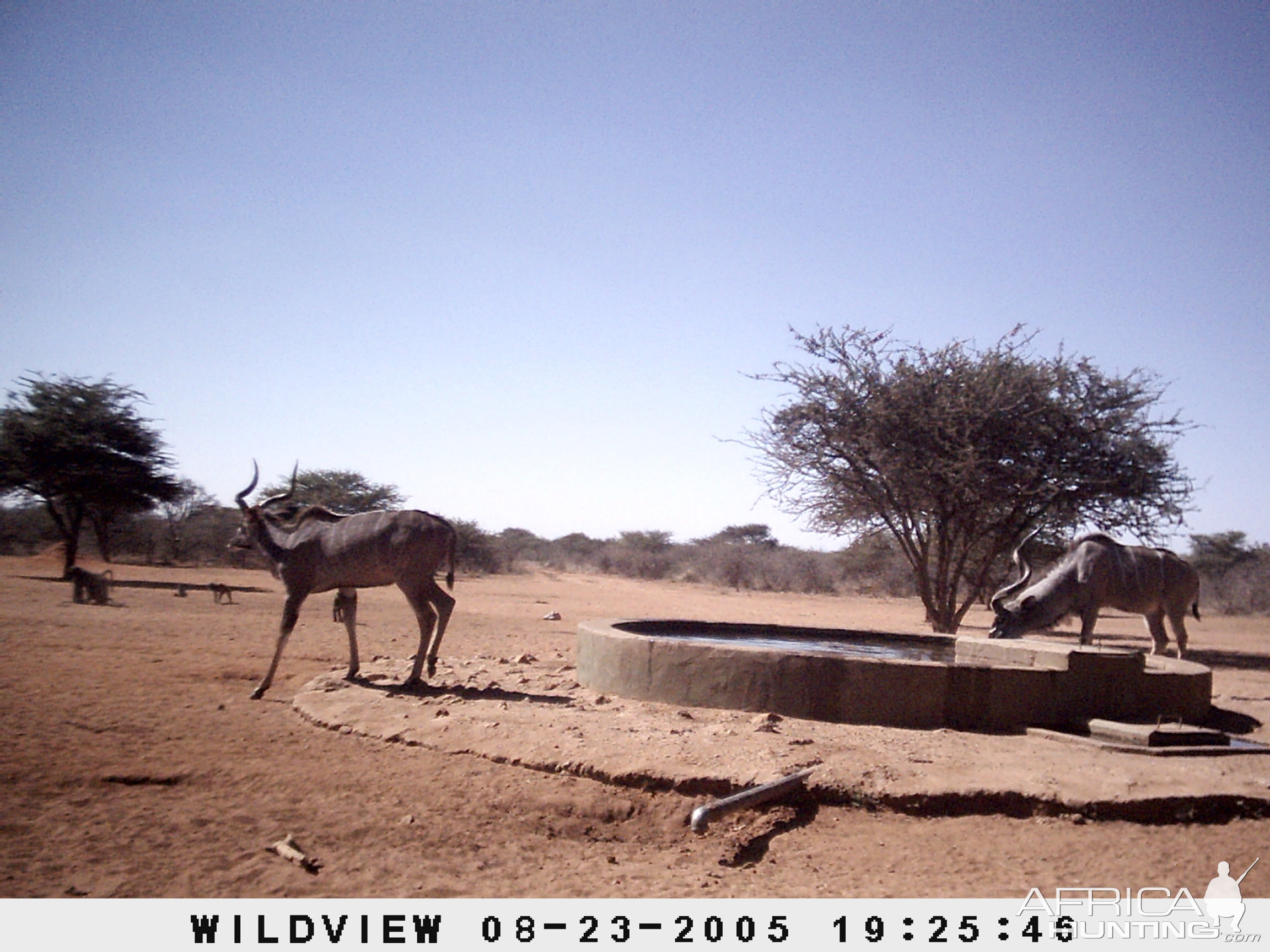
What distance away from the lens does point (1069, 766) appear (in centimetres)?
690

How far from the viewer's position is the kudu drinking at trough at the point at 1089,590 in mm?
12414

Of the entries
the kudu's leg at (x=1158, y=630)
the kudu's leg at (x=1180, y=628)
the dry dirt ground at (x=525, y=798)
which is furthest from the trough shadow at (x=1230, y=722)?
the kudu's leg at (x=1180, y=628)

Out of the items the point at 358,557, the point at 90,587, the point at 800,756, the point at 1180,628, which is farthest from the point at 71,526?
the point at 1180,628

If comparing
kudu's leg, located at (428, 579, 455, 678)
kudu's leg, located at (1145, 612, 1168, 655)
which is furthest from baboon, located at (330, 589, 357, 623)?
kudu's leg, located at (1145, 612, 1168, 655)

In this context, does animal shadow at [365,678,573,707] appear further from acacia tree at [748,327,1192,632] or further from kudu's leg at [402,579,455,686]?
acacia tree at [748,327,1192,632]

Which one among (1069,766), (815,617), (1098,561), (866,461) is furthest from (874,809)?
(815,617)

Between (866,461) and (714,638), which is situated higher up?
(866,461)

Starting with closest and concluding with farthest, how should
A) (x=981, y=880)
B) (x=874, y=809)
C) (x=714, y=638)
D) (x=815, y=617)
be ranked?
1. (x=981, y=880)
2. (x=874, y=809)
3. (x=714, y=638)
4. (x=815, y=617)

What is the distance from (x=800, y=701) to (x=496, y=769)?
282 cm

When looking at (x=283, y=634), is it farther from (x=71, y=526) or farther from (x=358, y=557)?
(x=71, y=526)
